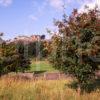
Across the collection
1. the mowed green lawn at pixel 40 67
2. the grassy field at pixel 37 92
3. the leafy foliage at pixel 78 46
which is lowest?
the grassy field at pixel 37 92

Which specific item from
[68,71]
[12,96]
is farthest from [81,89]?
[12,96]

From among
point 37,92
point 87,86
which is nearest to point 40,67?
point 87,86

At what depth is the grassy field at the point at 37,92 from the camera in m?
13.3

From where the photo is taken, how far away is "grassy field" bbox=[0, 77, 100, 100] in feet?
43.8

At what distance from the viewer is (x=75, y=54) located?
1450cm

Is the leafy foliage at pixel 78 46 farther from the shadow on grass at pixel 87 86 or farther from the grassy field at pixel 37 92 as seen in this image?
the grassy field at pixel 37 92

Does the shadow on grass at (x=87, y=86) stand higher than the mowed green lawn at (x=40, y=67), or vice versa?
the mowed green lawn at (x=40, y=67)

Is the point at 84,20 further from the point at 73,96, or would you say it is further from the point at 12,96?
the point at 12,96

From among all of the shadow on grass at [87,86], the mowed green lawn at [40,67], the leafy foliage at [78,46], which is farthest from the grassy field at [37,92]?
the mowed green lawn at [40,67]

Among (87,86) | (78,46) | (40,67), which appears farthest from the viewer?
(40,67)

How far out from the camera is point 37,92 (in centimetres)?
1444

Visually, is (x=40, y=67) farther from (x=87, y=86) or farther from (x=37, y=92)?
(x=37, y=92)

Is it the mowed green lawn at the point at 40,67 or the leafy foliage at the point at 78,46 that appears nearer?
the leafy foliage at the point at 78,46

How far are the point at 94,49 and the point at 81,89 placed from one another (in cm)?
197
